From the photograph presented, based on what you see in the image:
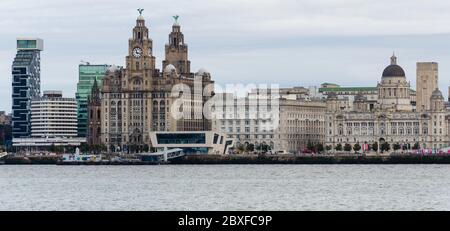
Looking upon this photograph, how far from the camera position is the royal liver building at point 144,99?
18150cm

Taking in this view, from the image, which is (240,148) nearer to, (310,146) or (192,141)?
(310,146)

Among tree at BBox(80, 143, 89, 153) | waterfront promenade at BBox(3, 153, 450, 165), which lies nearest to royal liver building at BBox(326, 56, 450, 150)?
waterfront promenade at BBox(3, 153, 450, 165)

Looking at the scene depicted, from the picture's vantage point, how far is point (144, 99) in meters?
184

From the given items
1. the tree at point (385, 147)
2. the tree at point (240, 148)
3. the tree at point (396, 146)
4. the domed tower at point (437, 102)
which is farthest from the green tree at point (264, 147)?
the domed tower at point (437, 102)

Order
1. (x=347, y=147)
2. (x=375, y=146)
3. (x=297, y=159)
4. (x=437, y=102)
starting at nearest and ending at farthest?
(x=297, y=159)
(x=347, y=147)
(x=375, y=146)
(x=437, y=102)

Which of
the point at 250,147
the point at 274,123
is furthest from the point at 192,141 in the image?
the point at 274,123

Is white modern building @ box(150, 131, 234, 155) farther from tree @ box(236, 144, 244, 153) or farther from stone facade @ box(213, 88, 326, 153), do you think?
stone facade @ box(213, 88, 326, 153)

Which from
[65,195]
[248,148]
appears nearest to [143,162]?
[248,148]

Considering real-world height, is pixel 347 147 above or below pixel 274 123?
below

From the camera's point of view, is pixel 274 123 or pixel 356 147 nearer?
pixel 356 147

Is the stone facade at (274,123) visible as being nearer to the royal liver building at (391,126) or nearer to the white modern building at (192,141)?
the royal liver building at (391,126)
